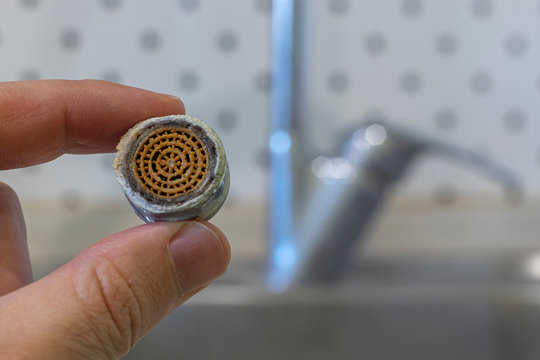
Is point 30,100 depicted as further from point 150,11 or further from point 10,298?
point 150,11

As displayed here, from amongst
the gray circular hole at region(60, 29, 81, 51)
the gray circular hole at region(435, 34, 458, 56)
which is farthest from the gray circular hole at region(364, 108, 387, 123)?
the gray circular hole at region(60, 29, 81, 51)

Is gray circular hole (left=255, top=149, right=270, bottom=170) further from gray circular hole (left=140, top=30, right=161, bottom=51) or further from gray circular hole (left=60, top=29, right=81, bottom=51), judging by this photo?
gray circular hole (left=60, top=29, right=81, bottom=51)

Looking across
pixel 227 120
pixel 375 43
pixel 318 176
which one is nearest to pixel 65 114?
pixel 318 176

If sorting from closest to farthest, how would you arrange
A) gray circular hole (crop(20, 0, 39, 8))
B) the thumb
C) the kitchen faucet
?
the thumb → the kitchen faucet → gray circular hole (crop(20, 0, 39, 8))

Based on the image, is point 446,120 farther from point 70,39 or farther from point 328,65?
point 70,39

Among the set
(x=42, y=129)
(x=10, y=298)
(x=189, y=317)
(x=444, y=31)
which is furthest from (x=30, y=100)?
(x=444, y=31)
